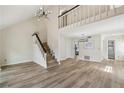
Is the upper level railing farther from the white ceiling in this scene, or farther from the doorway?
the doorway

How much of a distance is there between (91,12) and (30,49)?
4910mm

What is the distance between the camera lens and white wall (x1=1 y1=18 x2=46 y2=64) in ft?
18.9

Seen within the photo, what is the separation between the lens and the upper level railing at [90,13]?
316 centimetres

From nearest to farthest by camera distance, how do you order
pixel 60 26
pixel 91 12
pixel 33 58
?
pixel 91 12 → pixel 60 26 → pixel 33 58

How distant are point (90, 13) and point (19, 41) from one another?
4.87 m

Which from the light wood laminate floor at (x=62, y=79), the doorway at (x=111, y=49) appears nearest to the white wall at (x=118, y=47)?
the doorway at (x=111, y=49)

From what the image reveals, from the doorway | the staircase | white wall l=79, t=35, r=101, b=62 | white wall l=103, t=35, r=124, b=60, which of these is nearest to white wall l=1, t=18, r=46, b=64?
the staircase

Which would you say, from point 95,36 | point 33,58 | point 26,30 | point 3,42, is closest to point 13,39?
point 3,42

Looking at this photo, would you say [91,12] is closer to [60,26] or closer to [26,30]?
[60,26]

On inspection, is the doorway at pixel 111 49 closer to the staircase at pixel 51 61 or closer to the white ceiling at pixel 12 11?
the staircase at pixel 51 61

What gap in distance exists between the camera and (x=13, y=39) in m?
6.04

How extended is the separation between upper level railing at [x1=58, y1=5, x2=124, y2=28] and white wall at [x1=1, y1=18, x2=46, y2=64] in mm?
2473

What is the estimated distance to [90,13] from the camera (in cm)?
445

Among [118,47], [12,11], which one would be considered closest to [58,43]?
[12,11]
